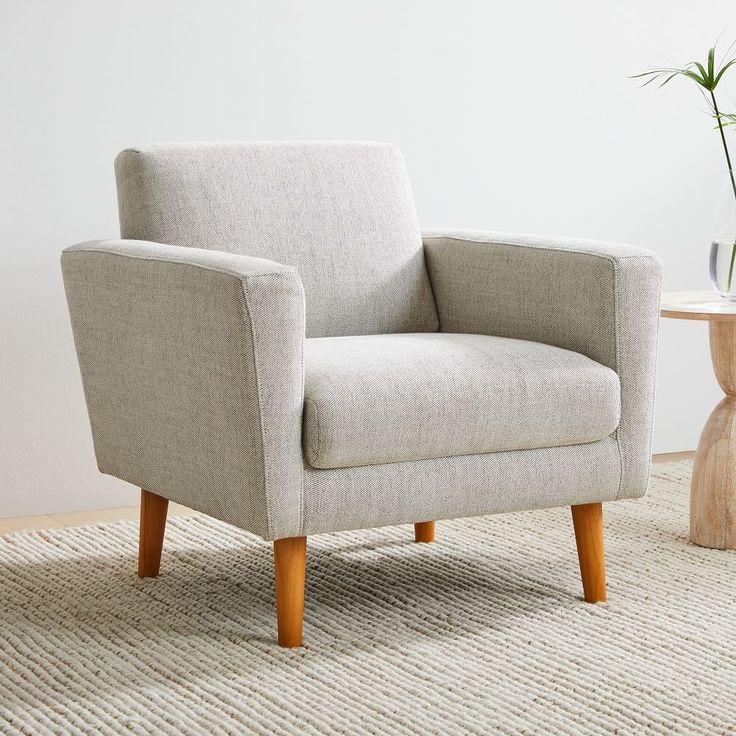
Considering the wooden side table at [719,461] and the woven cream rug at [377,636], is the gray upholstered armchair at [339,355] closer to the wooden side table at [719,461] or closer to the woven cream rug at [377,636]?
the woven cream rug at [377,636]

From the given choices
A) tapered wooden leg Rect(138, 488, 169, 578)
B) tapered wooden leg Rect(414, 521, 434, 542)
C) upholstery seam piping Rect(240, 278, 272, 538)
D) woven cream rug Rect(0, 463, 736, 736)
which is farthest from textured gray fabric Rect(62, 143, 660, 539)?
tapered wooden leg Rect(414, 521, 434, 542)

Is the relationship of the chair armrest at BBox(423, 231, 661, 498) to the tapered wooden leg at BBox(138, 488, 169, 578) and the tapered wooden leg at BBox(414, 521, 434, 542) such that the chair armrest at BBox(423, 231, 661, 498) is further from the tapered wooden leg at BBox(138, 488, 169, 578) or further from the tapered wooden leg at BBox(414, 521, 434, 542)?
the tapered wooden leg at BBox(138, 488, 169, 578)

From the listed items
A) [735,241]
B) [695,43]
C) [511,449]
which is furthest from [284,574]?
[695,43]

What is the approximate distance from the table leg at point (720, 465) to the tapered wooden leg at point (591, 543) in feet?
1.50

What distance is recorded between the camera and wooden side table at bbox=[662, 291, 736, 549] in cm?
255

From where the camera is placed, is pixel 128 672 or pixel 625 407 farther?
pixel 625 407

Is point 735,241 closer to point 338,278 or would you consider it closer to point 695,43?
point 338,278

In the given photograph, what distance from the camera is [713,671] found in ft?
6.19

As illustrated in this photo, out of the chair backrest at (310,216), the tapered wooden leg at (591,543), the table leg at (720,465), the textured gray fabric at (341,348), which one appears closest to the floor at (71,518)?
the textured gray fabric at (341,348)

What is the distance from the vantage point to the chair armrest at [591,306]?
214 centimetres

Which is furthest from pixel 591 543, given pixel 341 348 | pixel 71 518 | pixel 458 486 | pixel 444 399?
pixel 71 518

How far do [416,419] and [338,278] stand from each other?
1.82 ft

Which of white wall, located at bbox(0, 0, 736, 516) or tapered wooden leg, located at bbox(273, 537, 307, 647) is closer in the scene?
tapered wooden leg, located at bbox(273, 537, 307, 647)

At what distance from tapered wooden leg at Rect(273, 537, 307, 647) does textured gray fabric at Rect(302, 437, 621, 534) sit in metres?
0.05
